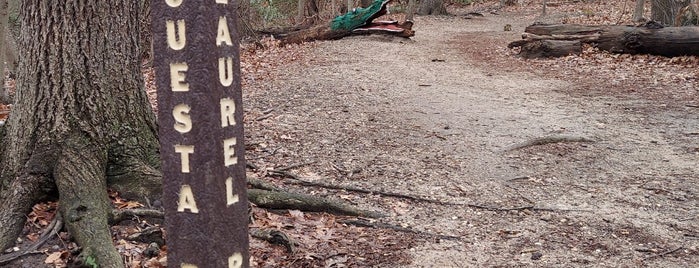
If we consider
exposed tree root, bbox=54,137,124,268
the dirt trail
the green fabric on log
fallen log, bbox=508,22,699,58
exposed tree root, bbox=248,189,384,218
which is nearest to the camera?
exposed tree root, bbox=54,137,124,268

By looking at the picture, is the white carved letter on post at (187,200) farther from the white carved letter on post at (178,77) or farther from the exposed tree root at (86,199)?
the exposed tree root at (86,199)

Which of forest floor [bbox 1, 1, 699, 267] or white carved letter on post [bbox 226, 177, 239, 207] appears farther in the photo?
forest floor [bbox 1, 1, 699, 267]

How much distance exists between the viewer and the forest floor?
4.61 m

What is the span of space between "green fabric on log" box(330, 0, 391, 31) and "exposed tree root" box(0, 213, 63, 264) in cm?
1319

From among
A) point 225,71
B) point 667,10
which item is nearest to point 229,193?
point 225,71

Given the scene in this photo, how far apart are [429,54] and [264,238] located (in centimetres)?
1112

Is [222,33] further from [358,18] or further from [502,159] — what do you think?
[358,18]

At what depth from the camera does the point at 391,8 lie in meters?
29.5

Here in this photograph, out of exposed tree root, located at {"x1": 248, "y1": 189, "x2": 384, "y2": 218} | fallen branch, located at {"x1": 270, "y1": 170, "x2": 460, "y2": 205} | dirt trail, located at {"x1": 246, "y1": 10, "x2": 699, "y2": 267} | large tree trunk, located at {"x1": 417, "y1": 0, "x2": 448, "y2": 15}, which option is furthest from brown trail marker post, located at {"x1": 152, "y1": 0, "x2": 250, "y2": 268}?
large tree trunk, located at {"x1": 417, "y1": 0, "x2": 448, "y2": 15}

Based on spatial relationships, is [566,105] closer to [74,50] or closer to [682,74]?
[682,74]

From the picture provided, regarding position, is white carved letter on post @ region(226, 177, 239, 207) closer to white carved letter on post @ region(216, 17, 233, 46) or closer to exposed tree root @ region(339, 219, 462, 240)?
white carved letter on post @ region(216, 17, 233, 46)

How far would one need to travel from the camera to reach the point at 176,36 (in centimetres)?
206

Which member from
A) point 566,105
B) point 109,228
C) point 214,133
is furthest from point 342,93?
point 214,133

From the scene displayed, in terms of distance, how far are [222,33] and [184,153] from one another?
0.45 m
